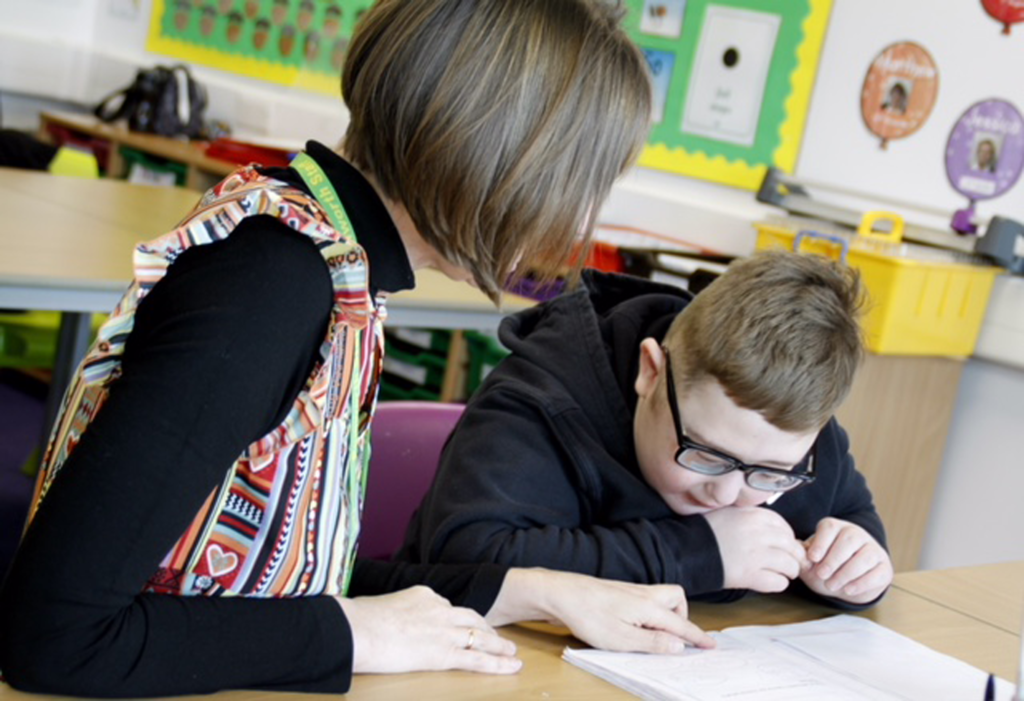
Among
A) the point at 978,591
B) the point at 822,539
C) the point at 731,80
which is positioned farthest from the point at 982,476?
the point at 822,539

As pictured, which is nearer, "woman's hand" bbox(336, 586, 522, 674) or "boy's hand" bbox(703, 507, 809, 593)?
"woman's hand" bbox(336, 586, 522, 674)

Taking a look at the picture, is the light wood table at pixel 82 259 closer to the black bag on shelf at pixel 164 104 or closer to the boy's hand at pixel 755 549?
the boy's hand at pixel 755 549

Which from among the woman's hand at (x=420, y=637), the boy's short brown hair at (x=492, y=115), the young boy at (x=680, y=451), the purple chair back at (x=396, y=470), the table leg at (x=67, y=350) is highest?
the boy's short brown hair at (x=492, y=115)

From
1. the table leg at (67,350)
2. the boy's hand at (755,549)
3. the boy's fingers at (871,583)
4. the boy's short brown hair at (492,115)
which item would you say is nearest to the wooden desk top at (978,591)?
the boy's fingers at (871,583)

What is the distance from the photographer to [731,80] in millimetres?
3377

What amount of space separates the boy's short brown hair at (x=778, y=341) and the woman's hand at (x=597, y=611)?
241mm

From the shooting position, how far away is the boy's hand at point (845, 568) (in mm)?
1355

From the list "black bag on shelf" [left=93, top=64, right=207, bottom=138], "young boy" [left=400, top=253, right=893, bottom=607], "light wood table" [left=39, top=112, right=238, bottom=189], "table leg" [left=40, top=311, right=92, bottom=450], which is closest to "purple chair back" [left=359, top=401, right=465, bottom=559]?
"young boy" [left=400, top=253, right=893, bottom=607]

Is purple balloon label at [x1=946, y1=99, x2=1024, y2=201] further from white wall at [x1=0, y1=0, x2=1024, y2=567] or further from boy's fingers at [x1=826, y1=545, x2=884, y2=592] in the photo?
boy's fingers at [x1=826, y1=545, x2=884, y2=592]

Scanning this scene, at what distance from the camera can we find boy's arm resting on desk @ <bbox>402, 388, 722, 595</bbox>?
1.23 m

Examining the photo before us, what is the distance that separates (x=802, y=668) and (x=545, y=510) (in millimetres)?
284

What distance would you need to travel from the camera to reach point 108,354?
90 cm

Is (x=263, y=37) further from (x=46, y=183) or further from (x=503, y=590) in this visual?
(x=503, y=590)

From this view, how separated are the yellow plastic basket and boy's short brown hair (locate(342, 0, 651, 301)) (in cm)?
160
